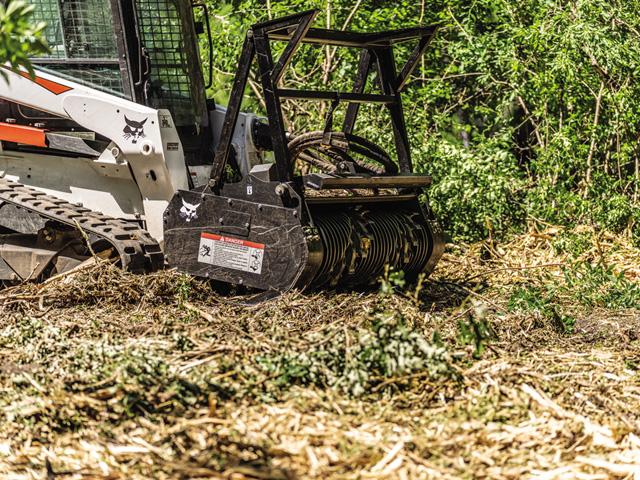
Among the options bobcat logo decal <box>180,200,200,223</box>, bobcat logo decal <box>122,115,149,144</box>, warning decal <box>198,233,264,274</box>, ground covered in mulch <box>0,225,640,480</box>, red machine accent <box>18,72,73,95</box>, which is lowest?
ground covered in mulch <box>0,225,640,480</box>

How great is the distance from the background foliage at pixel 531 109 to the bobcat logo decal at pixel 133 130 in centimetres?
348

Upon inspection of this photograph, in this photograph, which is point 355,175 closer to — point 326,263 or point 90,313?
point 326,263

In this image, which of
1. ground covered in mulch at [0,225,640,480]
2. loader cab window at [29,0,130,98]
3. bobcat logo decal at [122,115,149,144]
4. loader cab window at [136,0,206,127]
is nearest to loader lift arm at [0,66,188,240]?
bobcat logo decal at [122,115,149,144]

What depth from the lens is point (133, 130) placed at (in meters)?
6.64

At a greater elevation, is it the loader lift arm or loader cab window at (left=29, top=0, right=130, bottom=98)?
loader cab window at (left=29, top=0, right=130, bottom=98)

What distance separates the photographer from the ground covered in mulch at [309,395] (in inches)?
142

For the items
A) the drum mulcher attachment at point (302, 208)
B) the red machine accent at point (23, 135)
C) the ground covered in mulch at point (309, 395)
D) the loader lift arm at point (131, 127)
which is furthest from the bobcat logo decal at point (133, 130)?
the ground covered in mulch at point (309, 395)

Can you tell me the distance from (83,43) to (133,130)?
2.55 ft

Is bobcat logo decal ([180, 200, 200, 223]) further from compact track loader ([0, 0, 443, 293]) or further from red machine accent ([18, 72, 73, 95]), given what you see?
red machine accent ([18, 72, 73, 95])

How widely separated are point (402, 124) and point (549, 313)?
1840 millimetres

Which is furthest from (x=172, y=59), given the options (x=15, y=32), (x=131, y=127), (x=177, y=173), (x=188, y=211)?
(x=15, y=32)

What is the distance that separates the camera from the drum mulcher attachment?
6062mm

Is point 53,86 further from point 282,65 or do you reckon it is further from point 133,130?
point 282,65

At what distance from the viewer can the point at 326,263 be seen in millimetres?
6332
